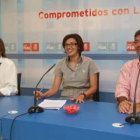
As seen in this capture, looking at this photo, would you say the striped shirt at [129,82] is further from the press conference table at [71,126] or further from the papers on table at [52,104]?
the papers on table at [52,104]

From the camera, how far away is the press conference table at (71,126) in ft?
4.50

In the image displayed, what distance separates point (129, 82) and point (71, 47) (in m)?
0.91

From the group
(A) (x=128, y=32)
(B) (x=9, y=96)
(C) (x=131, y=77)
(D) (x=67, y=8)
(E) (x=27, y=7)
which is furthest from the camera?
(E) (x=27, y=7)

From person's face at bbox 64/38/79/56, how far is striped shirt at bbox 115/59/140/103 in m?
0.76

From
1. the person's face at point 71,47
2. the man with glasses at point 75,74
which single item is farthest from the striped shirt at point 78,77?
the person's face at point 71,47

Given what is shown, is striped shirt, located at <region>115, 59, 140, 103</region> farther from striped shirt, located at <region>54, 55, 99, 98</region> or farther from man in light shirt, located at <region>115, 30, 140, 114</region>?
striped shirt, located at <region>54, 55, 99, 98</region>

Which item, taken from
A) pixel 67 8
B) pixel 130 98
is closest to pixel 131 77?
pixel 130 98

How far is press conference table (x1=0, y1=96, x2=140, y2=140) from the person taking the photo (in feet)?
4.50

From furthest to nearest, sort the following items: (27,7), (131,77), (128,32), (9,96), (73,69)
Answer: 1. (27,7)
2. (128,32)
3. (73,69)
4. (9,96)
5. (131,77)

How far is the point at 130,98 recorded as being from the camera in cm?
219

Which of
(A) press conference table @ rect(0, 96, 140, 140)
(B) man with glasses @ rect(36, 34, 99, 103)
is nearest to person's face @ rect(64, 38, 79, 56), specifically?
(B) man with glasses @ rect(36, 34, 99, 103)

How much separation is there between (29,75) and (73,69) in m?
1.21

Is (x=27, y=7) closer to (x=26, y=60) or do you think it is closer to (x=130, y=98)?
(x=26, y=60)

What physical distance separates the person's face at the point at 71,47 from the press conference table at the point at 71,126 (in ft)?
3.46
